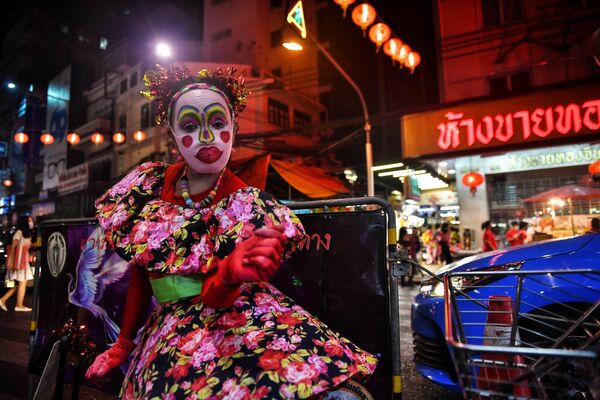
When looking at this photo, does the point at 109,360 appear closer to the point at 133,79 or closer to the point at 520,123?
the point at 520,123

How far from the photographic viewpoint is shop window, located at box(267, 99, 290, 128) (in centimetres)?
2304

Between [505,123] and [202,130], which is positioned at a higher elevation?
[505,123]

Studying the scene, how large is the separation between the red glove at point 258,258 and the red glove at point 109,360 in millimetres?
900

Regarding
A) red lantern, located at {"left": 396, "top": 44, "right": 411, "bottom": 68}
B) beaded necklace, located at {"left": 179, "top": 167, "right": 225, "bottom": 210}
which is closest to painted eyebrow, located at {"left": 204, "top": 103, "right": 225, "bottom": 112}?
beaded necklace, located at {"left": 179, "top": 167, "right": 225, "bottom": 210}

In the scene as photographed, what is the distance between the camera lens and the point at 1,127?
41.2 meters

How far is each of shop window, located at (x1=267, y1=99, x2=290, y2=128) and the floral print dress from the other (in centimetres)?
2177

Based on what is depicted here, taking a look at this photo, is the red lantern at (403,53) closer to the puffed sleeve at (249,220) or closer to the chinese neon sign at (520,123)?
the chinese neon sign at (520,123)

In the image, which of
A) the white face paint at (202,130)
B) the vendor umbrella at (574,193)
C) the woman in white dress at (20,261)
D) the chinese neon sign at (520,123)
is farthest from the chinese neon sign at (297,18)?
the vendor umbrella at (574,193)

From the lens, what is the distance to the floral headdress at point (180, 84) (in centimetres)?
187

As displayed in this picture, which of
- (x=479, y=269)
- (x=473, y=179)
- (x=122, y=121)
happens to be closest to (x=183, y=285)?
(x=479, y=269)

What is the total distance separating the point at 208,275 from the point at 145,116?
25483mm

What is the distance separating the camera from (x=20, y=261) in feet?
27.9

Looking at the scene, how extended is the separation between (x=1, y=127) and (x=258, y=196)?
51640mm

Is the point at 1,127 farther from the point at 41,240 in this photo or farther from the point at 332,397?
the point at 332,397
